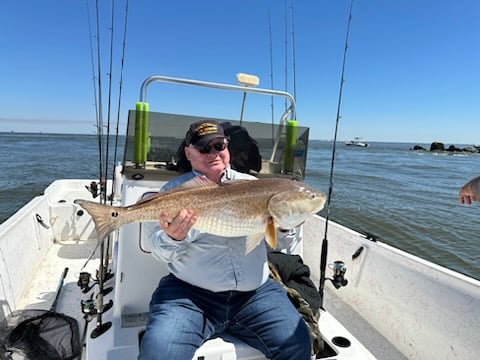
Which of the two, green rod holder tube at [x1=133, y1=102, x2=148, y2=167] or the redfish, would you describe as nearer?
the redfish

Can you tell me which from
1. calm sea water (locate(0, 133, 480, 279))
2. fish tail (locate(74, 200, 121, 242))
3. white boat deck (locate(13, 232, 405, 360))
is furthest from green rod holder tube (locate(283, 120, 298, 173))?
calm sea water (locate(0, 133, 480, 279))

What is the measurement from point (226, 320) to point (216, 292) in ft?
0.64

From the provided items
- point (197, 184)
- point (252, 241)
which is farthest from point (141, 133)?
point (252, 241)

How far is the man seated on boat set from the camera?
1965 mm

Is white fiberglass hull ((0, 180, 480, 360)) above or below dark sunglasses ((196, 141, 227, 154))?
below

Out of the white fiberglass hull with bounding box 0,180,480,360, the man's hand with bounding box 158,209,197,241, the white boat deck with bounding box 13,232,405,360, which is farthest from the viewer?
the white boat deck with bounding box 13,232,405,360

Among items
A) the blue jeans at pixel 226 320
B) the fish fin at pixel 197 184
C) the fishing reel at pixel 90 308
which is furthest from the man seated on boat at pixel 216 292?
the fishing reel at pixel 90 308

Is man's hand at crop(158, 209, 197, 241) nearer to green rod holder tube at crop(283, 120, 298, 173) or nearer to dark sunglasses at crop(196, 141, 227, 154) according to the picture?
dark sunglasses at crop(196, 141, 227, 154)

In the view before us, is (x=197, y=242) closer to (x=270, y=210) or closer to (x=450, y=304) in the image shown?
(x=270, y=210)

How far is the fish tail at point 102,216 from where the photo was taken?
174 cm

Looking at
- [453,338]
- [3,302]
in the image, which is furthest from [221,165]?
[3,302]

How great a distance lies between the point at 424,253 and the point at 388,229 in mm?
2035

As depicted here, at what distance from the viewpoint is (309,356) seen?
197 centimetres

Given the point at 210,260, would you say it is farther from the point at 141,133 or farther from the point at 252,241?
the point at 141,133
